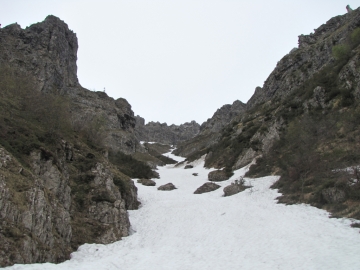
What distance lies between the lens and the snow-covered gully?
34.7ft

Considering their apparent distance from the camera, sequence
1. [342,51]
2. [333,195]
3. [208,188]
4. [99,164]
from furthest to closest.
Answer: [342,51]
[208,188]
[99,164]
[333,195]

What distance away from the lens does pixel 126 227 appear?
16.8m

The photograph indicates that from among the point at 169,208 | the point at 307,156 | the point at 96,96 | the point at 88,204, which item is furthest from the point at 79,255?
the point at 96,96

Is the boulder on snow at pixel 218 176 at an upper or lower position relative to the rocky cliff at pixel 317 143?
lower

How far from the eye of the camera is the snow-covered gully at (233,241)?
1056 cm

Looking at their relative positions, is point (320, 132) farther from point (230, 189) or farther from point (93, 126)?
point (93, 126)

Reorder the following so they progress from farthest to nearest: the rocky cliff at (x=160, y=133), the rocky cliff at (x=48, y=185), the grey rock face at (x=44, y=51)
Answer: the rocky cliff at (x=160, y=133), the grey rock face at (x=44, y=51), the rocky cliff at (x=48, y=185)

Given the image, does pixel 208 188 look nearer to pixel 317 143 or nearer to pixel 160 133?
pixel 317 143

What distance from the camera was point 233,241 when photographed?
14445mm

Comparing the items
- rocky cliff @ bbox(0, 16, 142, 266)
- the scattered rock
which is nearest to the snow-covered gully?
rocky cliff @ bbox(0, 16, 142, 266)

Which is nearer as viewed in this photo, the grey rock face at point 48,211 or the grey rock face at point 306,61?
the grey rock face at point 48,211

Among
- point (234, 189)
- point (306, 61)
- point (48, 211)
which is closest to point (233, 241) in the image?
point (48, 211)

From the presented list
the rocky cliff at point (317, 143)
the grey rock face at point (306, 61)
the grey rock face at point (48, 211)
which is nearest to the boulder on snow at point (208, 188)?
the rocky cliff at point (317, 143)

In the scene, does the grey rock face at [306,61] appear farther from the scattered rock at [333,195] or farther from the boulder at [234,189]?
the scattered rock at [333,195]
